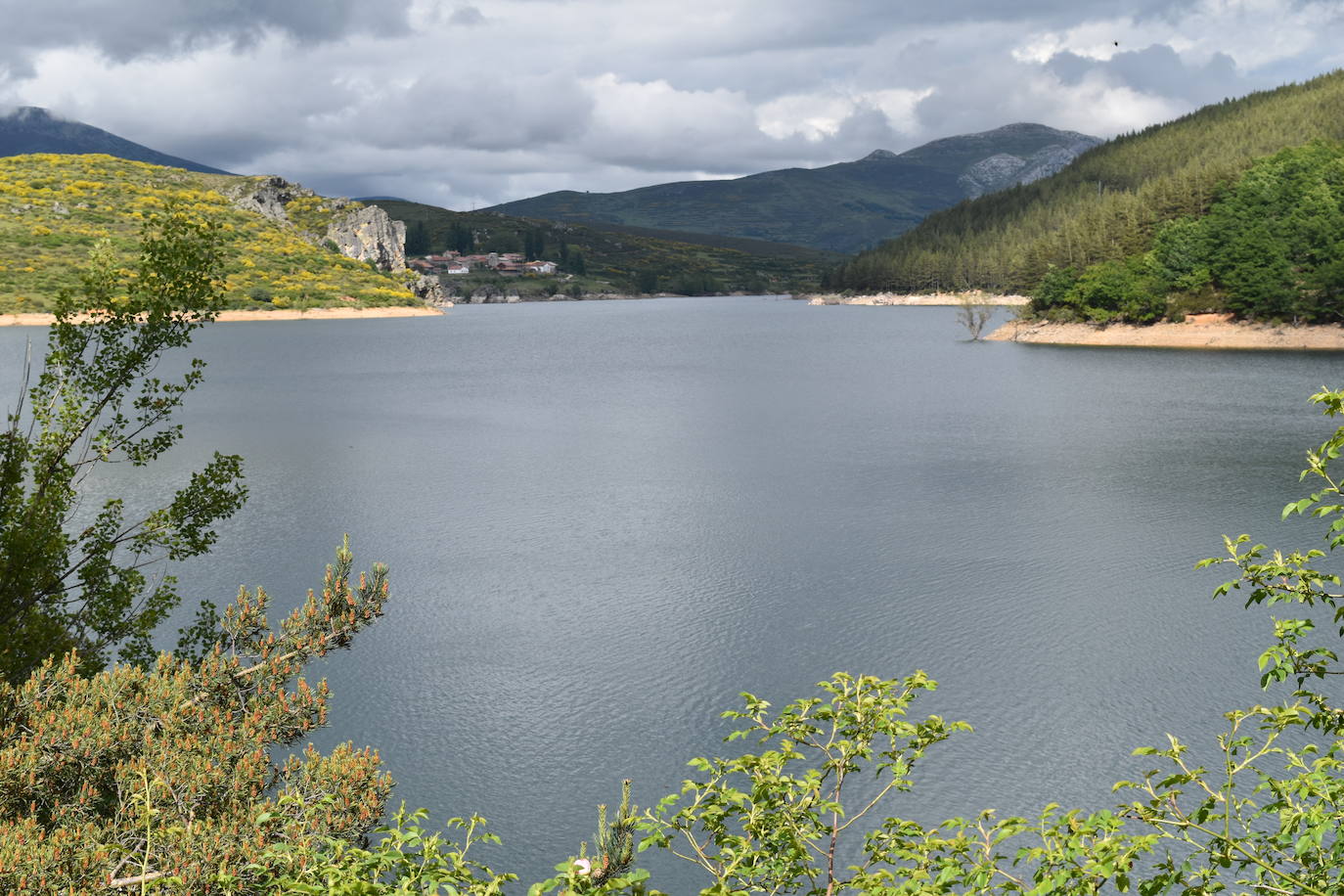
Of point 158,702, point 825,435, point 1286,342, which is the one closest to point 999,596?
point 158,702

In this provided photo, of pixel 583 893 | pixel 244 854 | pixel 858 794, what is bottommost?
pixel 858 794

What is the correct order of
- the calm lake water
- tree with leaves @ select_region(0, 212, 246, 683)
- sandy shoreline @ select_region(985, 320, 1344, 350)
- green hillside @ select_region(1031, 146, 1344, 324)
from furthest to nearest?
green hillside @ select_region(1031, 146, 1344, 324) < sandy shoreline @ select_region(985, 320, 1344, 350) < the calm lake water < tree with leaves @ select_region(0, 212, 246, 683)

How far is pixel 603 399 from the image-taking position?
262ft

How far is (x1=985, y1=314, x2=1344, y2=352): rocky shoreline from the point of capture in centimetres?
11175

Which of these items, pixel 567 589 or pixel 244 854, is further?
pixel 567 589

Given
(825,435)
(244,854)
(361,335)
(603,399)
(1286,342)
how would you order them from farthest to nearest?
(361,335), (1286,342), (603,399), (825,435), (244,854)

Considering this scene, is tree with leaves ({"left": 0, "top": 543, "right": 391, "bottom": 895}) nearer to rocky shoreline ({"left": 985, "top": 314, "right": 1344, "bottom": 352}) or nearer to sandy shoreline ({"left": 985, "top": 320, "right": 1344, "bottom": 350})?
rocky shoreline ({"left": 985, "top": 314, "right": 1344, "bottom": 352})

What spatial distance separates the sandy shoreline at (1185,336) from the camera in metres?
112

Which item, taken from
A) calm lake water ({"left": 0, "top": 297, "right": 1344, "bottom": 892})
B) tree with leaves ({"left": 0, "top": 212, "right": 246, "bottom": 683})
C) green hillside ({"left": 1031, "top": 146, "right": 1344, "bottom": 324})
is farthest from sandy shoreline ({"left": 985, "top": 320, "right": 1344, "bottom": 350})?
tree with leaves ({"left": 0, "top": 212, "right": 246, "bottom": 683})

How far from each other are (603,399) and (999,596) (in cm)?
5236

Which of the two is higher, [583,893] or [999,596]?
[583,893]

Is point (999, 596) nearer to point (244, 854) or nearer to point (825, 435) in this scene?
point (244, 854)

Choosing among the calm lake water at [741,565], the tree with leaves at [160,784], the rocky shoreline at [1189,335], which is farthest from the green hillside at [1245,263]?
the tree with leaves at [160,784]

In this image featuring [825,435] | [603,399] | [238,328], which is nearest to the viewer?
[825,435]
